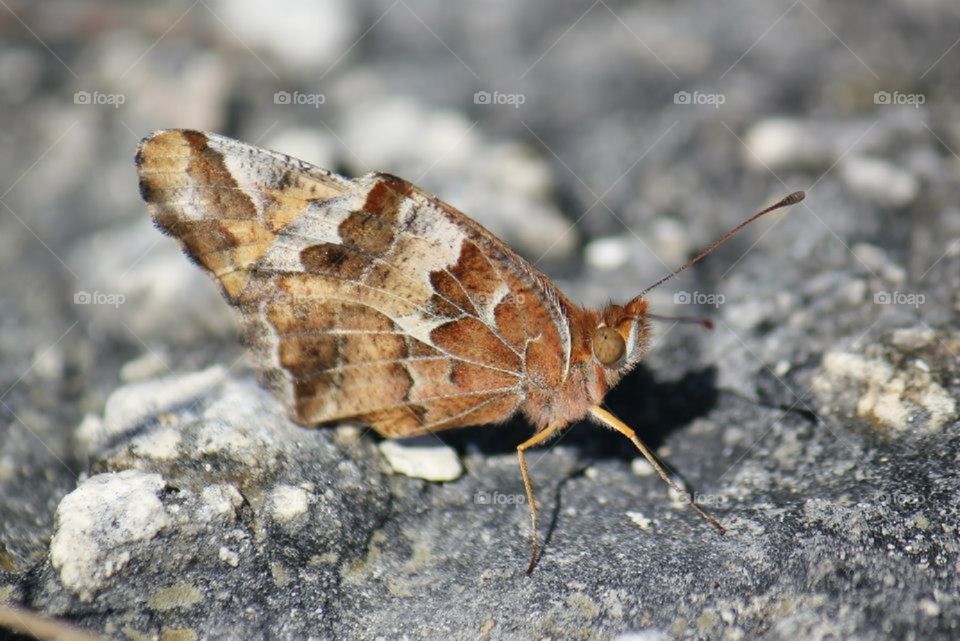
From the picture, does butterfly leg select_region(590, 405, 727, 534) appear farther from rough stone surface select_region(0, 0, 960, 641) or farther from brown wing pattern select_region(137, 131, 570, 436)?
brown wing pattern select_region(137, 131, 570, 436)

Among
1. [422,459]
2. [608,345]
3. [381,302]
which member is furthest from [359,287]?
[608,345]

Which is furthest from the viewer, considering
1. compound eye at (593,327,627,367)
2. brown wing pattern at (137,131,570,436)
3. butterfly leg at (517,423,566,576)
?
compound eye at (593,327,627,367)

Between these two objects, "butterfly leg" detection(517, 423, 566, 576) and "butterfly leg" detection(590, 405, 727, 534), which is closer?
"butterfly leg" detection(517, 423, 566, 576)

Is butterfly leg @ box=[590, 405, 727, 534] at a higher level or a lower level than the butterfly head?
lower

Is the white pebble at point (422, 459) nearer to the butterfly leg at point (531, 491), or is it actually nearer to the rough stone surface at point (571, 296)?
the rough stone surface at point (571, 296)

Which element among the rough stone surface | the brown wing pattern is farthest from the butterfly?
the rough stone surface

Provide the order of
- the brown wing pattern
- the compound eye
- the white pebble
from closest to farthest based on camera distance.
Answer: the brown wing pattern, the compound eye, the white pebble

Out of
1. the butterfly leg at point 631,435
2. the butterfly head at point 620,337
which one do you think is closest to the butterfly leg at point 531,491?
→ the butterfly leg at point 631,435
